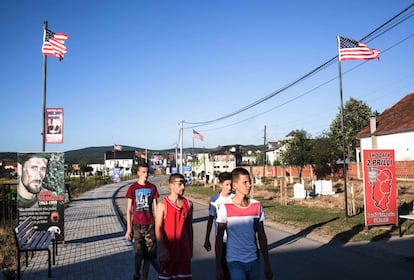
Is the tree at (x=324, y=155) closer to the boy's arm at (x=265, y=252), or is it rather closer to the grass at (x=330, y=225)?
the grass at (x=330, y=225)

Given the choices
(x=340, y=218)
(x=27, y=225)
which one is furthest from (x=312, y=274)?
(x=340, y=218)

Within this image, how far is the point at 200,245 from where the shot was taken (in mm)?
10531

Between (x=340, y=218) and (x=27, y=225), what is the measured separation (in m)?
9.90

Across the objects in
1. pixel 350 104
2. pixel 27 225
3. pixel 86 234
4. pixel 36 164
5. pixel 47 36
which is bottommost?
pixel 86 234

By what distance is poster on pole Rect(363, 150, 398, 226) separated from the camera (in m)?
11.5

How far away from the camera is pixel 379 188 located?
38.5 feet

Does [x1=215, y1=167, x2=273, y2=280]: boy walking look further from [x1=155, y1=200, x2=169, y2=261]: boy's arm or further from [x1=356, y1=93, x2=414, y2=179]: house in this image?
[x1=356, y1=93, x2=414, y2=179]: house

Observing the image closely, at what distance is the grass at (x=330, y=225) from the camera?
11.0 m

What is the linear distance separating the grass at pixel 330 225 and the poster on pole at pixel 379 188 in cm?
36

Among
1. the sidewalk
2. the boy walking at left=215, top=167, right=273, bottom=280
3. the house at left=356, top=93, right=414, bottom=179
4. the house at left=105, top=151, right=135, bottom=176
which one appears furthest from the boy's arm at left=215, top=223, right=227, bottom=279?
the house at left=105, top=151, right=135, bottom=176

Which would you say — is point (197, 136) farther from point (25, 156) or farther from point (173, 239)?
point (173, 239)

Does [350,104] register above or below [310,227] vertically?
above

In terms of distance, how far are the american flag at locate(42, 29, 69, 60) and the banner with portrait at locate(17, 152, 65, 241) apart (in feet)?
13.5

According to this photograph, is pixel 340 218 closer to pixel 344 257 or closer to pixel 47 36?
pixel 344 257
